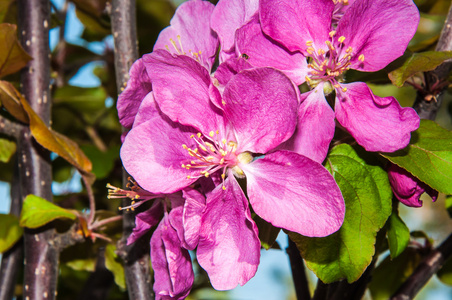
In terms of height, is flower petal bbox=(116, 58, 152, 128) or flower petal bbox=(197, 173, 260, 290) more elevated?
flower petal bbox=(116, 58, 152, 128)

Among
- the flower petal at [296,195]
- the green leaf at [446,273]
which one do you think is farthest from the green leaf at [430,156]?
the green leaf at [446,273]

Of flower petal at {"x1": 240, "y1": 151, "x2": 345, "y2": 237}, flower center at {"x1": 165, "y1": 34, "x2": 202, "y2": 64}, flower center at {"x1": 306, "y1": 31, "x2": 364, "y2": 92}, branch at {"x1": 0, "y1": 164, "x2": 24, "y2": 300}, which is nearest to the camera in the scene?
flower petal at {"x1": 240, "y1": 151, "x2": 345, "y2": 237}

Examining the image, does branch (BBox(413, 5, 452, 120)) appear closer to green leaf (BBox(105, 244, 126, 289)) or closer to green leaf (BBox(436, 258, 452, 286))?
green leaf (BBox(436, 258, 452, 286))

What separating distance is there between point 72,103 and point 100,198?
0.32 m

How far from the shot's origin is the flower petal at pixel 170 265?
70cm

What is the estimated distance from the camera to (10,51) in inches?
40.6

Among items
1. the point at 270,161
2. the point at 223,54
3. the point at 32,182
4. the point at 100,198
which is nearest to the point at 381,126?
the point at 270,161

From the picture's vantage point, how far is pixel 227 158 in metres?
0.70

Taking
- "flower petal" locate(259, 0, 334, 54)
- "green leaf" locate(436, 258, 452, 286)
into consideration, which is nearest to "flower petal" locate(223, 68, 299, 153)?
"flower petal" locate(259, 0, 334, 54)

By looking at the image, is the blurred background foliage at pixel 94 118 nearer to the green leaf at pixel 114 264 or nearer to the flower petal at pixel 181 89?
the green leaf at pixel 114 264

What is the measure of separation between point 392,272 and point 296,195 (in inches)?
25.6

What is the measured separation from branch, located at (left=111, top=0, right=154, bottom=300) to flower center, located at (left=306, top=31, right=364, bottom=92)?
1.09ft

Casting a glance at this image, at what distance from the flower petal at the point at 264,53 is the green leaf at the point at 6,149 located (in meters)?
0.84

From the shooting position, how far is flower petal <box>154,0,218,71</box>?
0.81 meters
